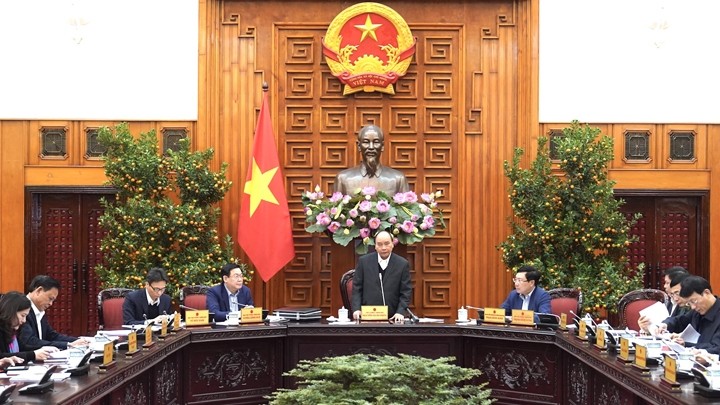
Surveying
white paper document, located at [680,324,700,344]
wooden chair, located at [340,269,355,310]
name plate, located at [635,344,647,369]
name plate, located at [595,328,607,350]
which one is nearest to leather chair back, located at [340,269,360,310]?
wooden chair, located at [340,269,355,310]

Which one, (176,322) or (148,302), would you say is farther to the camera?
(148,302)

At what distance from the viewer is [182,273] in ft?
28.1

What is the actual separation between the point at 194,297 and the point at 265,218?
6.58ft

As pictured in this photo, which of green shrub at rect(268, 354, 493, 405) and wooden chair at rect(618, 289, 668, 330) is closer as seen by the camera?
green shrub at rect(268, 354, 493, 405)

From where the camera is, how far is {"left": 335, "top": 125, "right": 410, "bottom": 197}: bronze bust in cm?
896

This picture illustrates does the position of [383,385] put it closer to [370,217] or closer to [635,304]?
[635,304]

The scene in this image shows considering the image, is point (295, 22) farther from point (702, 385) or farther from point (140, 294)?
point (702, 385)

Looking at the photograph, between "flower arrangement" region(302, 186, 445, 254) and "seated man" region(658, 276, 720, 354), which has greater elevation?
"flower arrangement" region(302, 186, 445, 254)

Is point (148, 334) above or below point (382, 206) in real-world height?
below

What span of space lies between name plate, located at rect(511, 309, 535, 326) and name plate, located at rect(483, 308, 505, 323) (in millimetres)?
96

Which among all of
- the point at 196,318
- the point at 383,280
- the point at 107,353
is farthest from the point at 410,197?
the point at 107,353

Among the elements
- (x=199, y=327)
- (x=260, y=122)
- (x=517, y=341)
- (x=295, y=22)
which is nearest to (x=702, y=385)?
(x=517, y=341)

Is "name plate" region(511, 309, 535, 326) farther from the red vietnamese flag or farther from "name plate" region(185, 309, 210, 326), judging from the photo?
the red vietnamese flag

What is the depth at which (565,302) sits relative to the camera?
712cm
